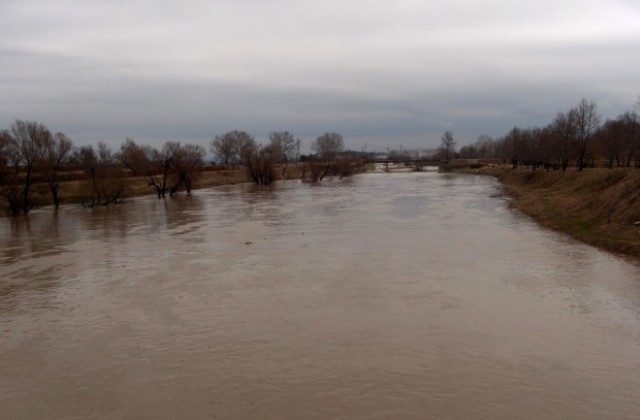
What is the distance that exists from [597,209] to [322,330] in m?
20.4

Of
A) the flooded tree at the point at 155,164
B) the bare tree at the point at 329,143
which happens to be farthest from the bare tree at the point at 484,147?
the flooded tree at the point at 155,164

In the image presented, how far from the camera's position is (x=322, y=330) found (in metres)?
11.3

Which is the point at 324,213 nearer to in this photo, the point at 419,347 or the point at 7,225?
the point at 7,225

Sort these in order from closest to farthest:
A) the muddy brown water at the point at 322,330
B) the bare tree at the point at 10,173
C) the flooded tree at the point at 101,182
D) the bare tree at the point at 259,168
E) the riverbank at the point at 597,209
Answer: the muddy brown water at the point at 322,330 → the riverbank at the point at 597,209 → the bare tree at the point at 10,173 → the flooded tree at the point at 101,182 → the bare tree at the point at 259,168

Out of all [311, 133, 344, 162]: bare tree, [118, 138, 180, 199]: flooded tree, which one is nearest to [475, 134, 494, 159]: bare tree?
[311, 133, 344, 162]: bare tree

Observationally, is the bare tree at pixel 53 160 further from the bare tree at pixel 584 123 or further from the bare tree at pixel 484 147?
the bare tree at pixel 484 147

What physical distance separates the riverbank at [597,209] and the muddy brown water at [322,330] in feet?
3.78

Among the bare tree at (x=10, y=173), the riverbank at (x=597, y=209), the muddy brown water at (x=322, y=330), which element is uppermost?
the bare tree at (x=10, y=173)

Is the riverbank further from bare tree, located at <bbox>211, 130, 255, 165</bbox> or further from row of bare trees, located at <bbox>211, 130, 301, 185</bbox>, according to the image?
bare tree, located at <bbox>211, 130, 255, 165</bbox>

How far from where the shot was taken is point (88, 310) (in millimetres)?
13141

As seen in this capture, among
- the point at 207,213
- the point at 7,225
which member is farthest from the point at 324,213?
the point at 7,225

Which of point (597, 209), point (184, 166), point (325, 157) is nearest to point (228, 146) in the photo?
point (325, 157)

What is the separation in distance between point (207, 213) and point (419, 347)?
2797 cm

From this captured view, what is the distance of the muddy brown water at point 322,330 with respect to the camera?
26.9 ft
